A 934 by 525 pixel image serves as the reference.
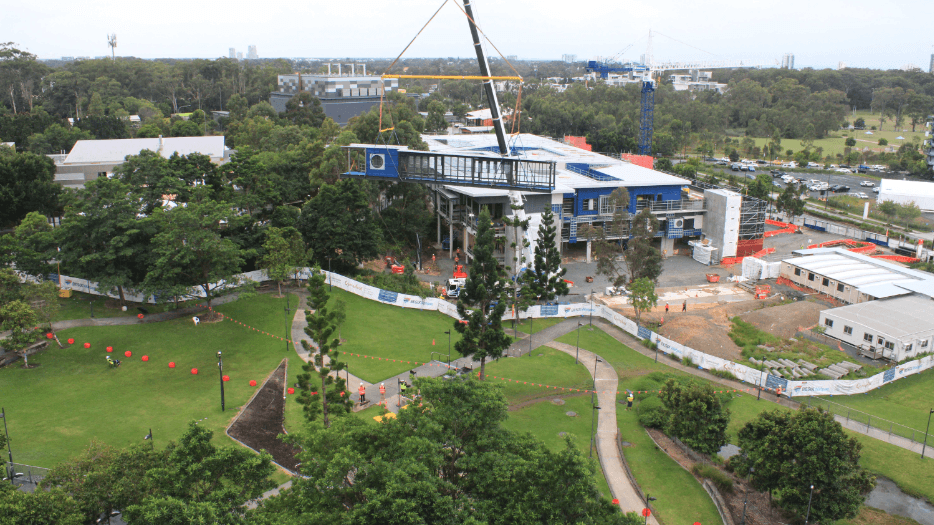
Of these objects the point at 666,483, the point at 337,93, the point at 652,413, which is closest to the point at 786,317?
the point at 652,413

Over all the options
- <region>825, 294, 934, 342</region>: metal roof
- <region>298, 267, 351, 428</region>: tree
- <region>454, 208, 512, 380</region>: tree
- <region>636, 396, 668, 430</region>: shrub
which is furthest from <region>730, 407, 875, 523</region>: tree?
<region>825, 294, 934, 342</region>: metal roof

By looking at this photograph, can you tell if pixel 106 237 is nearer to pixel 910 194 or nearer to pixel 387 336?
pixel 387 336

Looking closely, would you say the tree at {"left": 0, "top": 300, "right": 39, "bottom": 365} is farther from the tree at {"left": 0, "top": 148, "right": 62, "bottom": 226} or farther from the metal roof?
the metal roof

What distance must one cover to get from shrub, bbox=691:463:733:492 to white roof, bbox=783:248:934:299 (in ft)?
77.4

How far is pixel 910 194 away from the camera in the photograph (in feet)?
237

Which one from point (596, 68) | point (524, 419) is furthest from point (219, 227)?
point (596, 68)

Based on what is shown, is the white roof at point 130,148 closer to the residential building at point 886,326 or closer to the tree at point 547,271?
the tree at point 547,271

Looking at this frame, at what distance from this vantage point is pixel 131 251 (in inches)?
1526

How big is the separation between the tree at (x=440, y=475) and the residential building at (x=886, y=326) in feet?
88.2

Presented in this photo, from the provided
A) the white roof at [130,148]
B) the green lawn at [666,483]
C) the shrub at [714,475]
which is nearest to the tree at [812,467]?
the shrub at [714,475]

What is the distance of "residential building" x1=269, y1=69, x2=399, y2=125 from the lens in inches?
4471

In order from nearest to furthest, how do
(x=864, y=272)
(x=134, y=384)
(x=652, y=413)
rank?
(x=652, y=413) → (x=134, y=384) → (x=864, y=272)

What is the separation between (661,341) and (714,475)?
12.6m

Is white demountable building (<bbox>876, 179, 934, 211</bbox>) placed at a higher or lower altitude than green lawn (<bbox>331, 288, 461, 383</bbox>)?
higher
